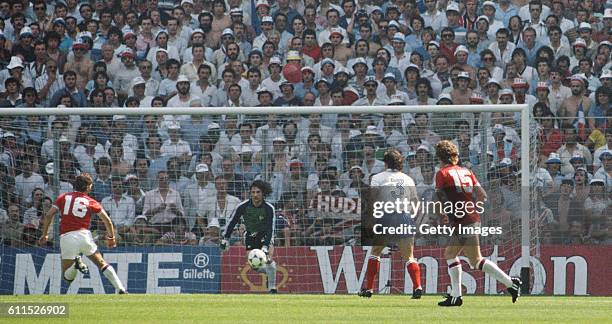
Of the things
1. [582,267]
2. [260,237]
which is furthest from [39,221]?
[582,267]

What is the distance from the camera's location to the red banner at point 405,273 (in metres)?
18.0

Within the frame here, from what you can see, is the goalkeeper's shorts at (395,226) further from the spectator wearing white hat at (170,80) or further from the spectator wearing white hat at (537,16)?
the spectator wearing white hat at (537,16)

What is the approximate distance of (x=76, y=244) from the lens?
53.4ft

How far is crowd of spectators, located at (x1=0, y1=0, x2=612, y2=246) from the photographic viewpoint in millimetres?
18219

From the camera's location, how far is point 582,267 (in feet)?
59.2

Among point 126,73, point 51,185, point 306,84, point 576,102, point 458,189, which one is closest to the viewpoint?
point 458,189

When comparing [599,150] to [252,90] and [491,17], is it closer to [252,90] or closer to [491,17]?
[491,17]

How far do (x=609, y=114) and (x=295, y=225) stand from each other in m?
6.18

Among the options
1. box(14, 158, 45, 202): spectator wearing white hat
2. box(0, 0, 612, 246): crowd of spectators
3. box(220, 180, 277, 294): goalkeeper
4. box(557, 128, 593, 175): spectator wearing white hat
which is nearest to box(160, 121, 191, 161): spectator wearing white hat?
box(0, 0, 612, 246): crowd of spectators

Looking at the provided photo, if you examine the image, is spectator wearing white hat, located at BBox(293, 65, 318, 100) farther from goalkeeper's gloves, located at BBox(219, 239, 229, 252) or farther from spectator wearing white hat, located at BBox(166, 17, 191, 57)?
goalkeeper's gloves, located at BBox(219, 239, 229, 252)

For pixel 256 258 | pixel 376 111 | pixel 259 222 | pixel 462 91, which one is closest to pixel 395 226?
pixel 376 111

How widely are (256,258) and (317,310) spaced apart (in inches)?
203

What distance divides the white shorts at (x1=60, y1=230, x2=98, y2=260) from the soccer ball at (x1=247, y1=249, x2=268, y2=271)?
254cm

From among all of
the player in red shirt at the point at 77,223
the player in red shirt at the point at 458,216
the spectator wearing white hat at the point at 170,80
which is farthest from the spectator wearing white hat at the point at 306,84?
the player in red shirt at the point at 458,216
